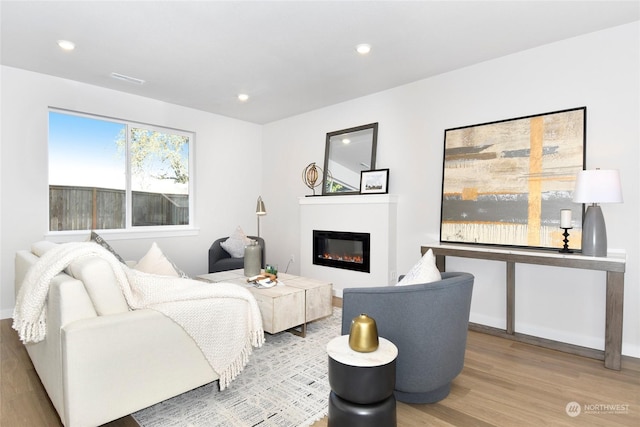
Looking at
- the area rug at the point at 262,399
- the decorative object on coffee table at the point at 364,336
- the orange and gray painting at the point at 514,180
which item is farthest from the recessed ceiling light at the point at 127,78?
the decorative object on coffee table at the point at 364,336

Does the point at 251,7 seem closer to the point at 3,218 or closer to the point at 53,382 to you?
the point at 53,382

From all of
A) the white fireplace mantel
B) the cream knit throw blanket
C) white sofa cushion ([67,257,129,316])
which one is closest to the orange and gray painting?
the white fireplace mantel

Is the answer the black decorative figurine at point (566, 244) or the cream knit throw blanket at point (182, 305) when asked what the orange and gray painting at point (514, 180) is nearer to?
the black decorative figurine at point (566, 244)

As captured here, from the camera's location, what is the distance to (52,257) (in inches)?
72.7

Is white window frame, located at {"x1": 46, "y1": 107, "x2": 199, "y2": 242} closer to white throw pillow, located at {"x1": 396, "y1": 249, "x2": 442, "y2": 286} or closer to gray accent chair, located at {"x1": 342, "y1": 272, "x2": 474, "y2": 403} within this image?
gray accent chair, located at {"x1": 342, "y1": 272, "x2": 474, "y2": 403}

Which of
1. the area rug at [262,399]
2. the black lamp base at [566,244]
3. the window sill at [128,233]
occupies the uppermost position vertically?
the black lamp base at [566,244]

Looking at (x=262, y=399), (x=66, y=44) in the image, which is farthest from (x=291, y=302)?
(x=66, y=44)

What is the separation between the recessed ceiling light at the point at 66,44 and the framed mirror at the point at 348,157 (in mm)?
2986

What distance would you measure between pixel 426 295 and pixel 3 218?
13.9 feet

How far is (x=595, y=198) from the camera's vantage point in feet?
8.16

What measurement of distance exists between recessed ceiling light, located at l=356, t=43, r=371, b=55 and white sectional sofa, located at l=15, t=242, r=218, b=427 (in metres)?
2.66

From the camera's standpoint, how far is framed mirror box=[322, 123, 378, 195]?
4414 millimetres

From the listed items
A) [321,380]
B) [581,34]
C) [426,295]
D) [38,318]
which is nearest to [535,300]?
[426,295]

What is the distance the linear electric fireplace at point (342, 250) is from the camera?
13.9 ft
